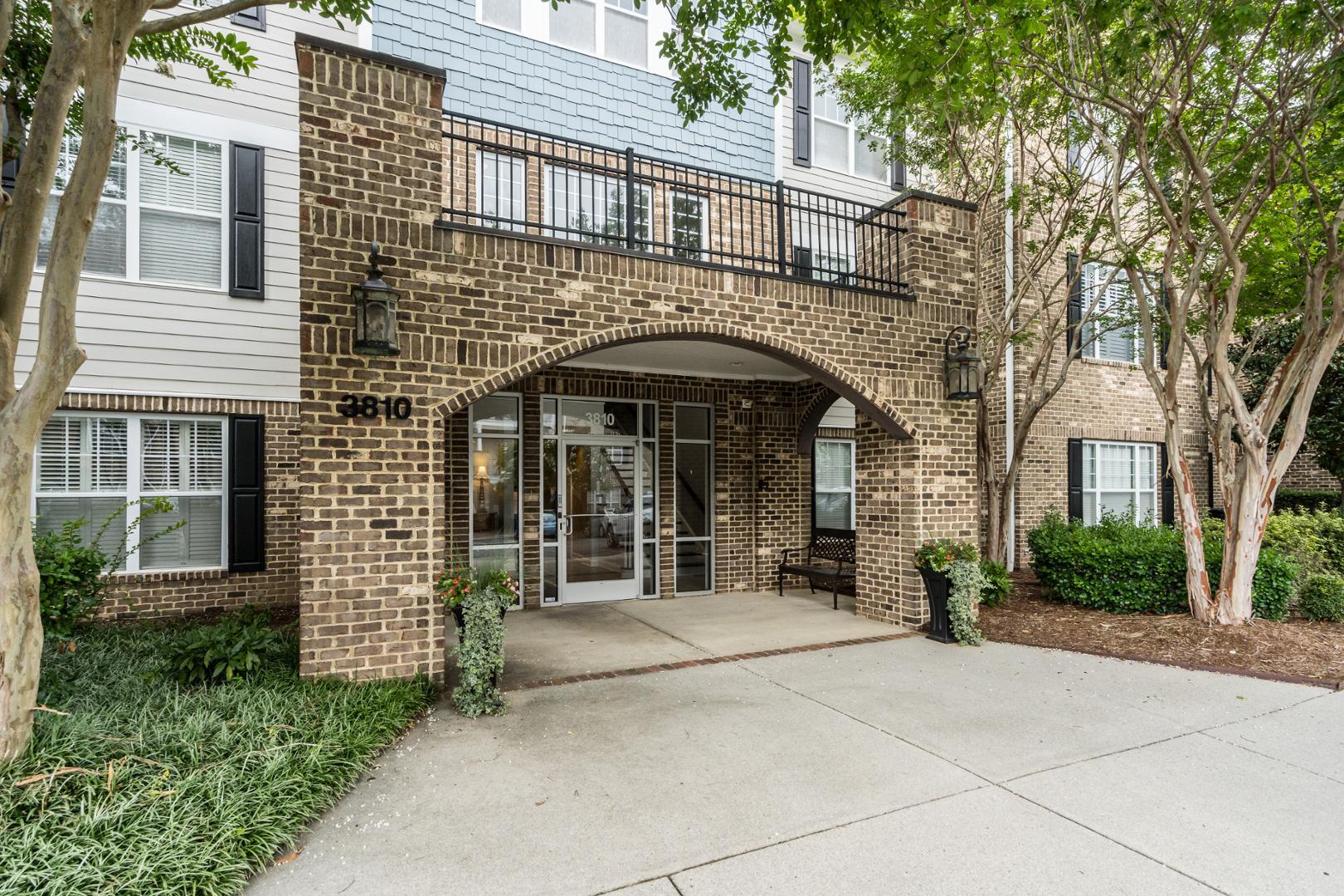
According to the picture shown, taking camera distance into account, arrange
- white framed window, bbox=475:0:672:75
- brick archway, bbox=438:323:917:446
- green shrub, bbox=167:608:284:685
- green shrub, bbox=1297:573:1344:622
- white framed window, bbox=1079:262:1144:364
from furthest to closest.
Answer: white framed window, bbox=1079:262:1144:364, white framed window, bbox=475:0:672:75, green shrub, bbox=1297:573:1344:622, brick archway, bbox=438:323:917:446, green shrub, bbox=167:608:284:685

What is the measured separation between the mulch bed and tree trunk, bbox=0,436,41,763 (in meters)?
7.12

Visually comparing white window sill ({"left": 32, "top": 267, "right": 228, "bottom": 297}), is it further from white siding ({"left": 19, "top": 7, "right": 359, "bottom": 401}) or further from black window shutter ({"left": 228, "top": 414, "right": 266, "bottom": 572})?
black window shutter ({"left": 228, "top": 414, "right": 266, "bottom": 572})

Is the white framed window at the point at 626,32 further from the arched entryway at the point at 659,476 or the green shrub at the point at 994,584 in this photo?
the green shrub at the point at 994,584

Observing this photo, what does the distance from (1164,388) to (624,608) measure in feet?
20.4

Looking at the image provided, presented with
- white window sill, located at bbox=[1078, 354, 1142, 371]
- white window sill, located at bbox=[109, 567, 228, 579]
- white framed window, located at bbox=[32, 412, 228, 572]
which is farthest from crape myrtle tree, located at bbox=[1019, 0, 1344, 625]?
white window sill, located at bbox=[109, 567, 228, 579]

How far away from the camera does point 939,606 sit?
6.58 m

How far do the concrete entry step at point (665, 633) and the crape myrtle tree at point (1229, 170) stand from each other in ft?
11.7

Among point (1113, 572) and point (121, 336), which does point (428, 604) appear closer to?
point (121, 336)

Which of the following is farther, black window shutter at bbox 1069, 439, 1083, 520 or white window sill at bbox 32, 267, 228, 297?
black window shutter at bbox 1069, 439, 1083, 520

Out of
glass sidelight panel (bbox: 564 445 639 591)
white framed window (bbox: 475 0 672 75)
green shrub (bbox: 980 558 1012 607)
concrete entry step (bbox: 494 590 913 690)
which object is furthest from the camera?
glass sidelight panel (bbox: 564 445 639 591)

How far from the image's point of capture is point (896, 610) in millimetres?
7113

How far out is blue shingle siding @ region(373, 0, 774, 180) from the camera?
7.79 metres

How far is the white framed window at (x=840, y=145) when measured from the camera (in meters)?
10.3

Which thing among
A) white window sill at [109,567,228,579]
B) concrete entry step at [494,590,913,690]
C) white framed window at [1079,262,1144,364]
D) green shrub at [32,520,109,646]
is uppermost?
white framed window at [1079,262,1144,364]
